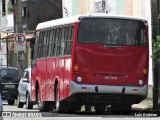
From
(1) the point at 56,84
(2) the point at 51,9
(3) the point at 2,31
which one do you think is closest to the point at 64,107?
(1) the point at 56,84

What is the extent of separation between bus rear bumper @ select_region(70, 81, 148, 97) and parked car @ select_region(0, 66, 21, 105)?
1191cm

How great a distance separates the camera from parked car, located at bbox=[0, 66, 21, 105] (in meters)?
34.5

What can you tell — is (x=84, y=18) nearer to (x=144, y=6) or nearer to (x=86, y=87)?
(x=86, y=87)

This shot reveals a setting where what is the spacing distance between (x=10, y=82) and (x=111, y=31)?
Answer: 1287cm

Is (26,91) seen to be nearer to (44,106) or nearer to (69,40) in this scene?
(44,106)

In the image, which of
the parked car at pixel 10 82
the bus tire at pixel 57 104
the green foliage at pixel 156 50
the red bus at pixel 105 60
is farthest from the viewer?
the parked car at pixel 10 82

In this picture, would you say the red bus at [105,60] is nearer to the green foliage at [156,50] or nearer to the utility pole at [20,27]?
the green foliage at [156,50]

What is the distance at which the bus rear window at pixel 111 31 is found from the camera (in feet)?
75.5

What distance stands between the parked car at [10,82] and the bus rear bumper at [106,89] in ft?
39.1

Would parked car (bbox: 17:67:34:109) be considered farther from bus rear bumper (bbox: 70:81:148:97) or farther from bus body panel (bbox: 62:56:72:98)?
bus rear bumper (bbox: 70:81:148:97)

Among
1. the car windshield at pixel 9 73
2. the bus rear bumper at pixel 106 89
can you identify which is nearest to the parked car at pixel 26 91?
the car windshield at pixel 9 73

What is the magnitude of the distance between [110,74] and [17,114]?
3717 mm

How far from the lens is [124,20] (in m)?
23.3

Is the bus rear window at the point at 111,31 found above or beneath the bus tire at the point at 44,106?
above
